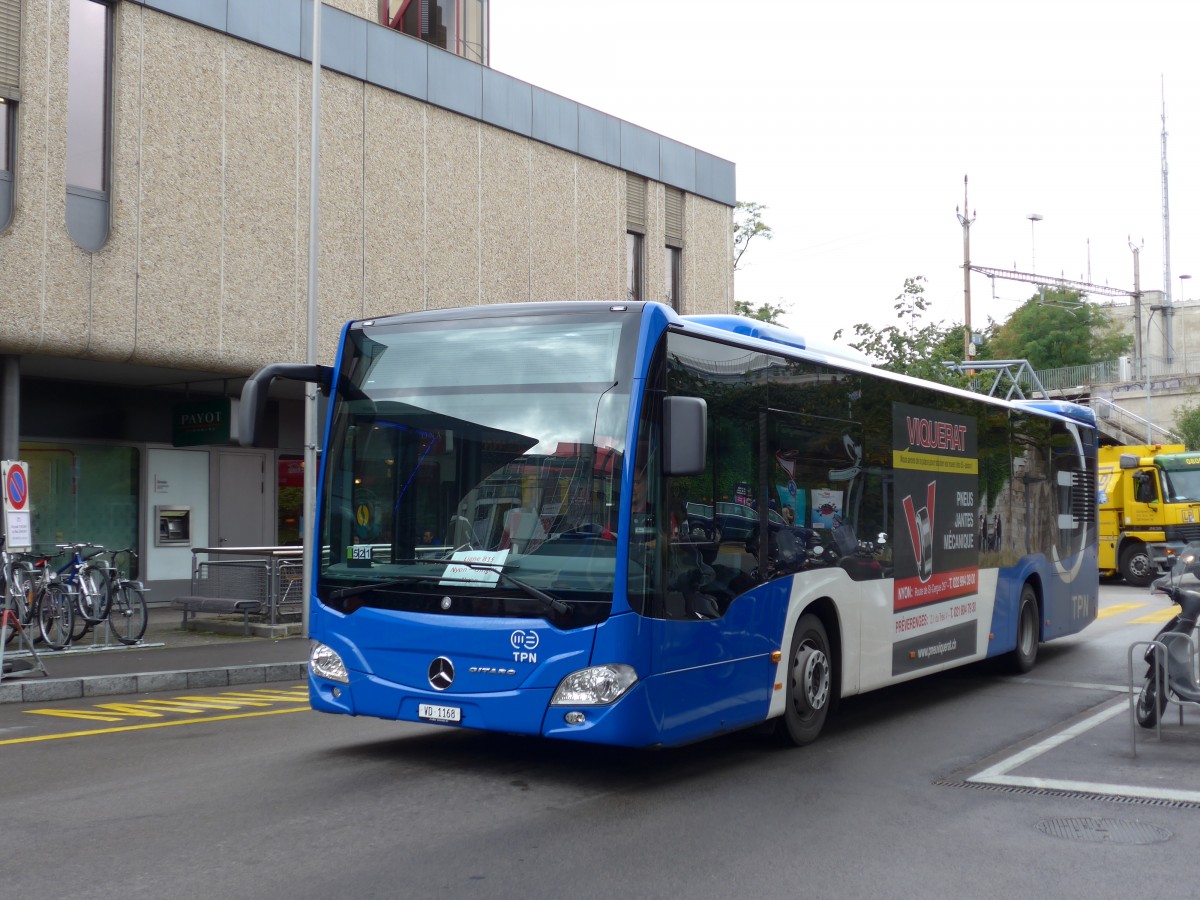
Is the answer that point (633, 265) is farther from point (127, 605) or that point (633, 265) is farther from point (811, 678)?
point (811, 678)

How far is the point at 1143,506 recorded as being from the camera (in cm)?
2914

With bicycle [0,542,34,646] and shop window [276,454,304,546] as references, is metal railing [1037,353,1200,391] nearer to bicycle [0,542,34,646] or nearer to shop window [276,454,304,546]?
shop window [276,454,304,546]

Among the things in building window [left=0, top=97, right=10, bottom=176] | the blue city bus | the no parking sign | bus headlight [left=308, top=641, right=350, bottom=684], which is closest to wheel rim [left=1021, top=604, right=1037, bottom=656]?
the blue city bus

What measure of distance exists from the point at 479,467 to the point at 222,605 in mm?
10769

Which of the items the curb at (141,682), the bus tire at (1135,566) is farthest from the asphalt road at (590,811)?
the bus tire at (1135,566)

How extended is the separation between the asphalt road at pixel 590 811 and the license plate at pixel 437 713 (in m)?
0.38

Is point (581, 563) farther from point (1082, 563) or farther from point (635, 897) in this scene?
point (1082, 563)

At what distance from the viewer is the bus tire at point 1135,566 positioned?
29.2 m

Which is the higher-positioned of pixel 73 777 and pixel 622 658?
pixel 622 658

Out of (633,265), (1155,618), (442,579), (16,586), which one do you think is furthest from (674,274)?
(442,579)

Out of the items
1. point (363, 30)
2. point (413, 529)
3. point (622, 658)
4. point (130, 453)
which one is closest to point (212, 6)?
point (363, 30)

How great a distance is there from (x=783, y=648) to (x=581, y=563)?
6.54 feet

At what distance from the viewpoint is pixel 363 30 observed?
2150 cm

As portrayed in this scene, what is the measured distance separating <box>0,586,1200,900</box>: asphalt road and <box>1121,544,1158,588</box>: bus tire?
2055cm
